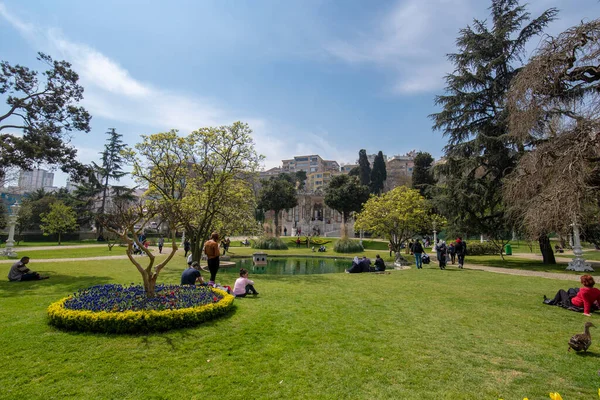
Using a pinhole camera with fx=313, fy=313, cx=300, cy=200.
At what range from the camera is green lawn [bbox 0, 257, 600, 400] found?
A: 3598 millimetres

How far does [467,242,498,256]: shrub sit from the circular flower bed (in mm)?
23834

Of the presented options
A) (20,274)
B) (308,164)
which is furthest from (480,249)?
(308,164)

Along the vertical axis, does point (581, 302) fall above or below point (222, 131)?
below

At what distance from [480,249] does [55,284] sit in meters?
27.1

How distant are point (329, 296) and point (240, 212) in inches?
364

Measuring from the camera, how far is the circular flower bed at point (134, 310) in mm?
5133

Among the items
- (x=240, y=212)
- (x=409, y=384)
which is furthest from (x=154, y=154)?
(x=409, y=384)

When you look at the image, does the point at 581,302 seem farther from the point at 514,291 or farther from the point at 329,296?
the point at 329,296

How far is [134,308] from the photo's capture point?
5.61 meters

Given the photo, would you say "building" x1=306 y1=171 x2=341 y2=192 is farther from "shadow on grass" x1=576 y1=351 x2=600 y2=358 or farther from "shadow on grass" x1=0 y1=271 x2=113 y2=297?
"shadow on grass" x1=576 y1=351 x2=600 y2=358

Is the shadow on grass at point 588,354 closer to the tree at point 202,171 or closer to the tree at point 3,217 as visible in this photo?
the tree at point 202,171

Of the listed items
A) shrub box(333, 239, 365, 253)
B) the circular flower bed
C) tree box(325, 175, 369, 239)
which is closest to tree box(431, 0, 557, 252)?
shrub box(333, 239, 365, 253)

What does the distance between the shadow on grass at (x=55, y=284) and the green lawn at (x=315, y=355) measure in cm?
89

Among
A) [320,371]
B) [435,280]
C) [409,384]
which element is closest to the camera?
[409,384]
